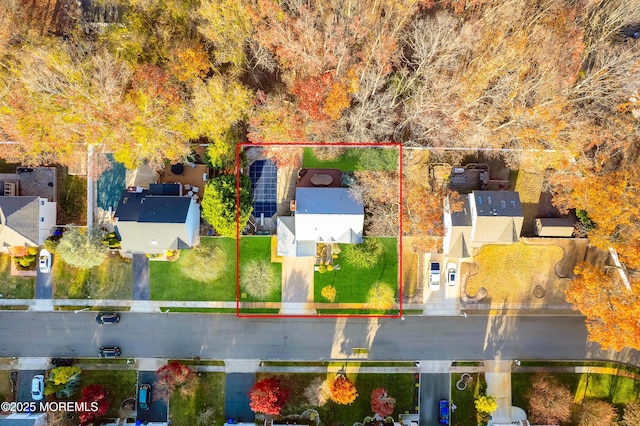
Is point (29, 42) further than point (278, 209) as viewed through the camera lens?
No

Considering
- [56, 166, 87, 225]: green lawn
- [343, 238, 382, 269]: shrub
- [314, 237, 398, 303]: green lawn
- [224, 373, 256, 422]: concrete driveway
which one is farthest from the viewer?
[314, 237, 398, 303]: green lawn

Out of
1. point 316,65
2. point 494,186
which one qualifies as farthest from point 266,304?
point 494,186

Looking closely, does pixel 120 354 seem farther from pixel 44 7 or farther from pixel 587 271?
pixel 587 271

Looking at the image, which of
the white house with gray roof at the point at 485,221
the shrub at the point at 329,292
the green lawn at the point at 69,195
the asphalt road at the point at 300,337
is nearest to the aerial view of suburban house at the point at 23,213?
the green lawn at the point at 69,195

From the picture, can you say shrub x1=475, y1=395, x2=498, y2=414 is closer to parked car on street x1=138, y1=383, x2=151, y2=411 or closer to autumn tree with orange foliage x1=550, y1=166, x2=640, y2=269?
autumn tree with orange foliage x1=550, y1=166, x2=640, y2=269

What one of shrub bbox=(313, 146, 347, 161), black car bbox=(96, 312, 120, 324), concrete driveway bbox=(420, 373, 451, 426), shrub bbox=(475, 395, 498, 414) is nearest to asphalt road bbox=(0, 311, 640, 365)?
black car bbox=(96, 312, 120, 324)

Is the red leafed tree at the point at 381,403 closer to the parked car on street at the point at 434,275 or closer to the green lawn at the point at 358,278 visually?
the green lawn at the point at 358,278

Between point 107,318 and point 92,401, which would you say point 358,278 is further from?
point 92,401

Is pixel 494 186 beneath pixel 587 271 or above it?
above
